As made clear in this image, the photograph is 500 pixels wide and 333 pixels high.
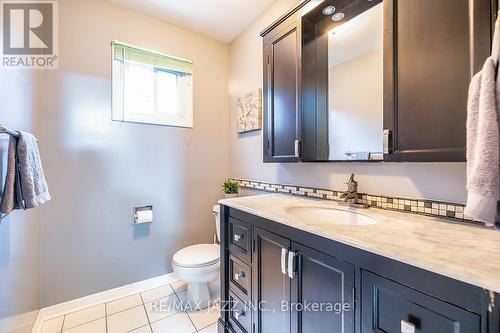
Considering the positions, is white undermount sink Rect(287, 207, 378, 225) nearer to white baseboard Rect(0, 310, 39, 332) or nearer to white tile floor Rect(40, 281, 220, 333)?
white tile floor Rect(40, 281, 220, 333)

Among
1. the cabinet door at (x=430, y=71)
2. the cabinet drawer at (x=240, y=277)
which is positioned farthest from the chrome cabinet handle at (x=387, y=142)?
the cabinet drawer at (x=240, y=277)

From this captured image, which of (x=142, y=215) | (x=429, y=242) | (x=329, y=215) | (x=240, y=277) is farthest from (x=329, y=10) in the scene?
(x=142, y=215)

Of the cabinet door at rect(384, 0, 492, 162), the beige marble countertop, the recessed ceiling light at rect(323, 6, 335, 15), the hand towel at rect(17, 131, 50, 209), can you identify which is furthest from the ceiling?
the beige marble countertop

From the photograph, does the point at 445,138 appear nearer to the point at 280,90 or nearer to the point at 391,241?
the point at 391,241

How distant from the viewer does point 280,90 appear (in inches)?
60.4

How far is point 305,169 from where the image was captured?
1624mm

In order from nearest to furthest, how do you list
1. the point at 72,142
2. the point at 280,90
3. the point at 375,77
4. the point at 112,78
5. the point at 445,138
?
the point at 445,138 → the point at 375,77 → the point at 280,90 → the point at 72,142 → the point at 112,78

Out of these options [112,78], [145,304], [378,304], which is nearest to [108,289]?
[145,304]

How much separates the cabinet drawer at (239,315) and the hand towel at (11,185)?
1234 mm

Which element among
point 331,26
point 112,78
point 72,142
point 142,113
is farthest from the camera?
point 142,113

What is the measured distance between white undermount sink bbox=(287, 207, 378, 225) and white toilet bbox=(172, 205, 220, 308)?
0.87 m

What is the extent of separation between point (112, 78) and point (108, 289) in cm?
179

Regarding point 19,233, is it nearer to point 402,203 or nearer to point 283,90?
point 283,90

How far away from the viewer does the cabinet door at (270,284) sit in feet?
3.38
